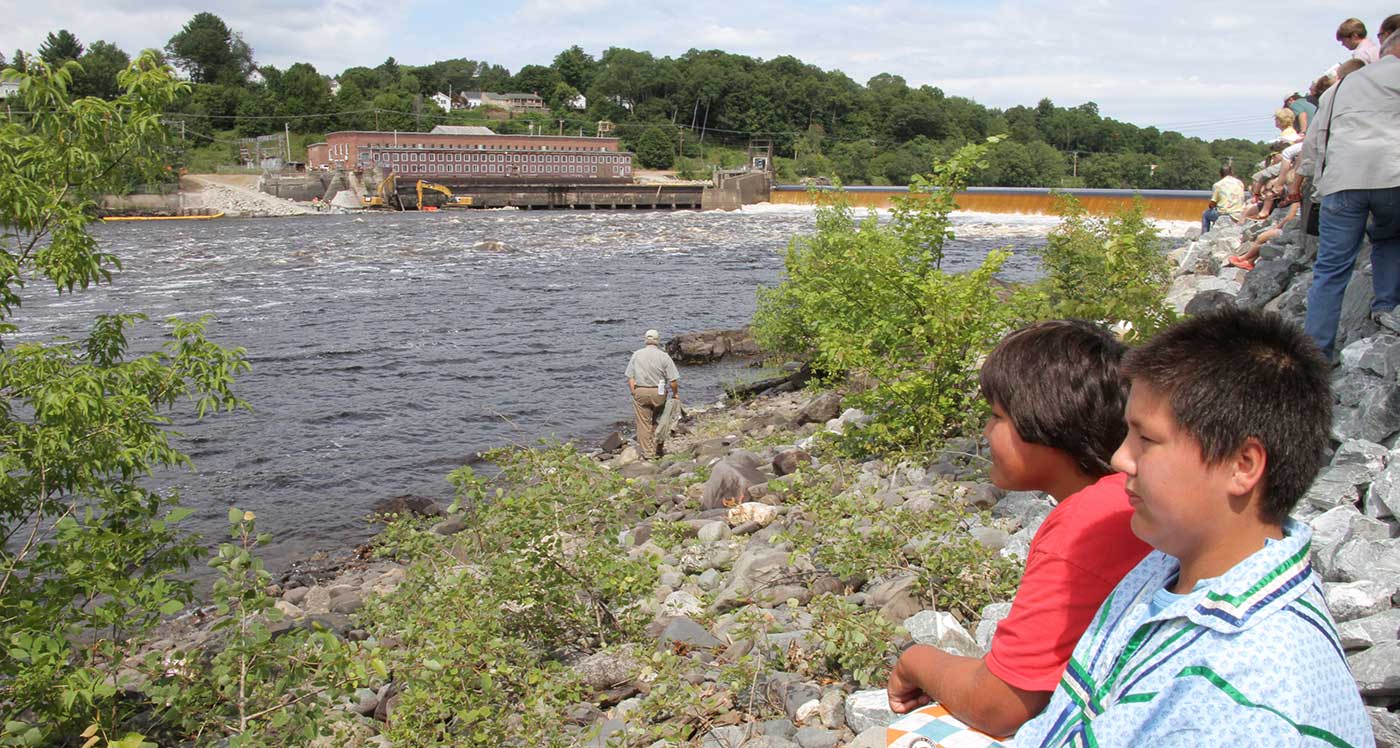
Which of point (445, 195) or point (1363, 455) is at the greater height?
point (1363, 455)

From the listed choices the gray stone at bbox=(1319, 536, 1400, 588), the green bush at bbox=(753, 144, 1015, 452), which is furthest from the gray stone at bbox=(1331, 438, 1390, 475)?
the green bush at bbox=(753, 144, 1015, 452)

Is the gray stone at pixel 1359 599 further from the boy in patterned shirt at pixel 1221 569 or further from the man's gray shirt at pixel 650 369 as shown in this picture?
the man's gray shirt at pixel 650 369

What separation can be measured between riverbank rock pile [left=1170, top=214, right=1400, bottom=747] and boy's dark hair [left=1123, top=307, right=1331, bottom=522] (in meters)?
1.76

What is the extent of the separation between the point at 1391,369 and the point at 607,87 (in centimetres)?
18155

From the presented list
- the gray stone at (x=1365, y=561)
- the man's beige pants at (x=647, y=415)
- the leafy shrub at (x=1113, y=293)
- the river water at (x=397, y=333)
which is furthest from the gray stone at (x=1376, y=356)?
the man's beige pants at (x=647, y=415)

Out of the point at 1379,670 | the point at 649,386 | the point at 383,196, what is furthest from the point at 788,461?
the point at 383,196

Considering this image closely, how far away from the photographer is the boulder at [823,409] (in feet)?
38.1

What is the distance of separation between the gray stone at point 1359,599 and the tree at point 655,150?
12887 centimetres

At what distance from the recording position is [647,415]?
498 inches

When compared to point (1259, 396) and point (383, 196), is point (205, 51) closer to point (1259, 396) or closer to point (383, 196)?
point (383, 196)

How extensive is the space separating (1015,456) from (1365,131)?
175 inches

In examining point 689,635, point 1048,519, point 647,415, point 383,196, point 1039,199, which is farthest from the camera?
point 383,196

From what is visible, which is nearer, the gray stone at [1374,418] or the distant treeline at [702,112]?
the gray stone at [1374,418]

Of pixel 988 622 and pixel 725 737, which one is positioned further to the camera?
pixel 988 622
